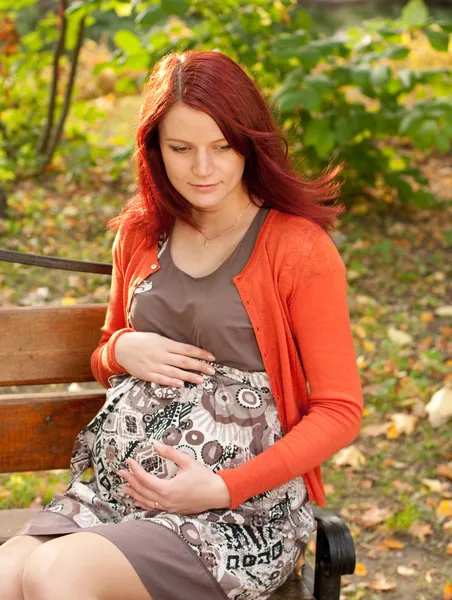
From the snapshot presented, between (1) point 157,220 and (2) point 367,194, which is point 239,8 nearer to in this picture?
(2) point 367,194

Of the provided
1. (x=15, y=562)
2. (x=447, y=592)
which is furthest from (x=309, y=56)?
(x=15, y=562)

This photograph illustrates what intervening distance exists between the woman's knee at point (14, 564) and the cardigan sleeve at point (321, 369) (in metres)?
0.57

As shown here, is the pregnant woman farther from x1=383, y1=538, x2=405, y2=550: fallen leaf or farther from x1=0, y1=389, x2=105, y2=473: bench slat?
x1=383, y1=538, x2=405, y2=550: fallen leaf

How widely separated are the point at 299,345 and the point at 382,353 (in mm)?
2492

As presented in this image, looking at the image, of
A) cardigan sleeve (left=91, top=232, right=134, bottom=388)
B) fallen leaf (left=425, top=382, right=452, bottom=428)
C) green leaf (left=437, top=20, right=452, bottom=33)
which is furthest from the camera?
green leaf (left=437, top=20, right=452, bottom=33)

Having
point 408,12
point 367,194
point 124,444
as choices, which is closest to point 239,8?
point 408,12

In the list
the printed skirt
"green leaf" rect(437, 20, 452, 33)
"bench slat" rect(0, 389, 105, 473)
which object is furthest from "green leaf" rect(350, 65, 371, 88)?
the printed skirt

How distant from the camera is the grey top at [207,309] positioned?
2.25 meters

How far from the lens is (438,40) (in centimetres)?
443

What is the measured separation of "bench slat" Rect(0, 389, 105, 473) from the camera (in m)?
2.65

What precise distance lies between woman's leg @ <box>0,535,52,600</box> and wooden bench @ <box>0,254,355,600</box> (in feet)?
1.53

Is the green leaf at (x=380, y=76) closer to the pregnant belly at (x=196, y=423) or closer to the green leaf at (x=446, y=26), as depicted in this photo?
the green leaf at (x=446, y=26)

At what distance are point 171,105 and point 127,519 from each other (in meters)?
1.05

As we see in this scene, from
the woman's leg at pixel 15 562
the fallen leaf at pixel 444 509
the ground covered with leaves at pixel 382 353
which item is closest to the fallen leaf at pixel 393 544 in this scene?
the ground covered with leaves at pixel 382 353
